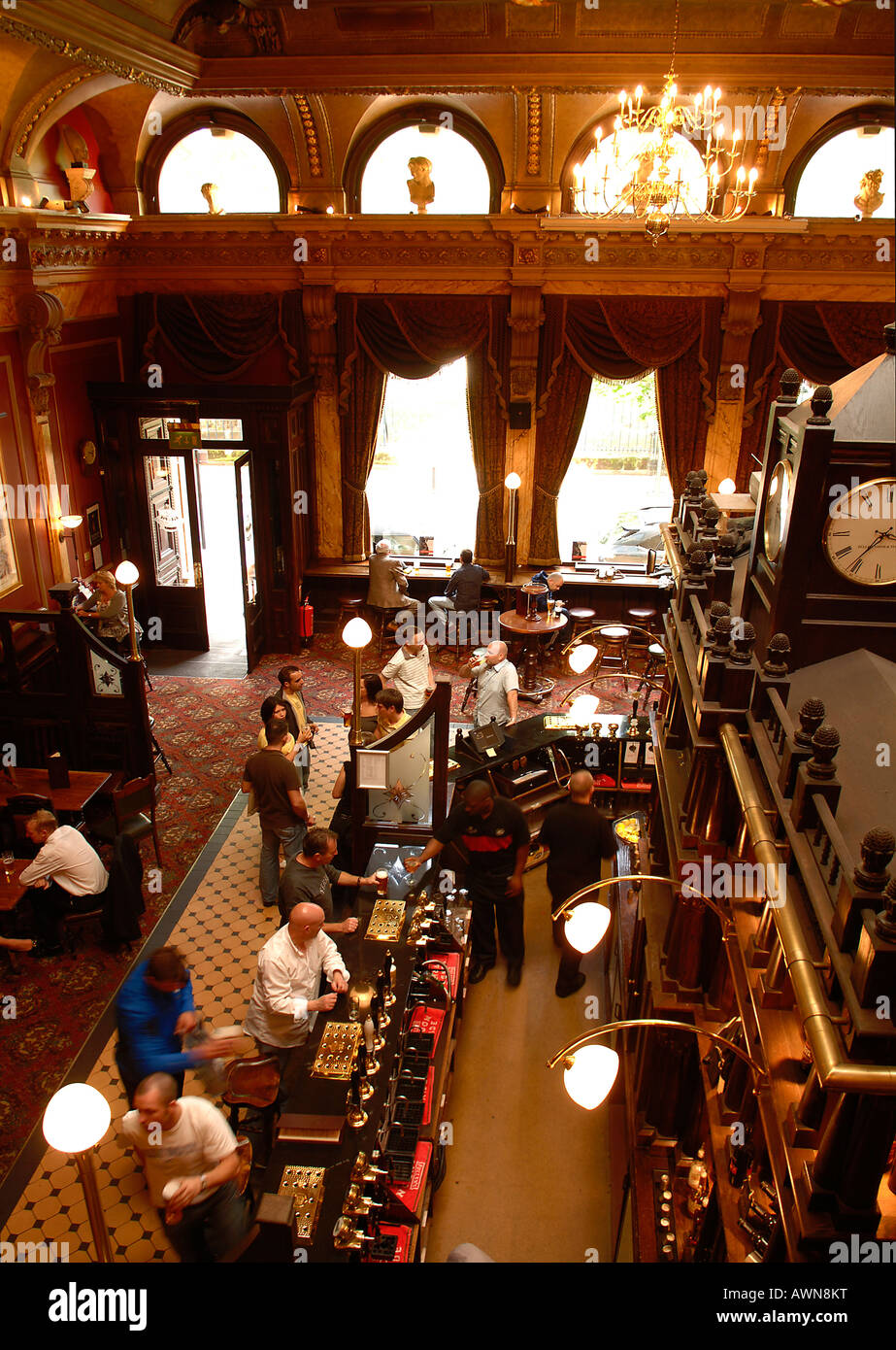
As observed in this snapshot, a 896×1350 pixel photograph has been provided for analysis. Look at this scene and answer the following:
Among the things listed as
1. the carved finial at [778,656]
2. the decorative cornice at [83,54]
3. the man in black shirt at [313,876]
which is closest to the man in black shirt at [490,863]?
the man in black shirt at [313,876]

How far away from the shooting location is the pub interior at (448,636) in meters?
3.72

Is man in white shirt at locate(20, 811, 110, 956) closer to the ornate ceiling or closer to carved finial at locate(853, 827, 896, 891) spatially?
carved finial at locate(853, 827, 896, 891)

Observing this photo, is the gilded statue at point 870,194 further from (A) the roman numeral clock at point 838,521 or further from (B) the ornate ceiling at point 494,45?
(A) the roman numeral clock at point 838,521

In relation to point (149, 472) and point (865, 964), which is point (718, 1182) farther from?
point (149, 472)

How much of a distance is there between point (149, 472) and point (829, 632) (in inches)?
391

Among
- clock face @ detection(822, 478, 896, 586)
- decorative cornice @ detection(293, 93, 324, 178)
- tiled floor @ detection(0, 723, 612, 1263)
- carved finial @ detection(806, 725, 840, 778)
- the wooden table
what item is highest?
decorative cornice @ detection(293, 93, 324, 178)

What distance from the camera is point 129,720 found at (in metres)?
8.01

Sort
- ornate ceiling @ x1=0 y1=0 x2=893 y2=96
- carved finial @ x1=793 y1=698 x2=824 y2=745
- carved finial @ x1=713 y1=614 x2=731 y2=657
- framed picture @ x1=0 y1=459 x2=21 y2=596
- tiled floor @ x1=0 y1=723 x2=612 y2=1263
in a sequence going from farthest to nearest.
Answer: framed picture @ x1=0 y1=459 x2=21 y2=596 < ornate ceiling @ x1=0 y1=0 x2=893 y2=96 < tiled floor @ x1=0 y1=723 x2=612 y2=1263 < carved finial @ x1=713 y1=614 x2=731 y2=657 < carved finial @ x1=793 y1=698 x2=824 y2=745

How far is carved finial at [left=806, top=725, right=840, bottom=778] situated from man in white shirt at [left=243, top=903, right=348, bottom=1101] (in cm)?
271

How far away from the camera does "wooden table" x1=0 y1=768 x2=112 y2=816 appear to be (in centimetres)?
713

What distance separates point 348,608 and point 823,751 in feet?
32.4

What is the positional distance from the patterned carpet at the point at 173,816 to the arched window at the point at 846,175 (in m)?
5.96

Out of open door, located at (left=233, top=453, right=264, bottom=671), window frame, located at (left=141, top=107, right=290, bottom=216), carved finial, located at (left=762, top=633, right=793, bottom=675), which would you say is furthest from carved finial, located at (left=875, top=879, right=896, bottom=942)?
window frame, located at (left=141, top=107, right=290, bottom=216)
